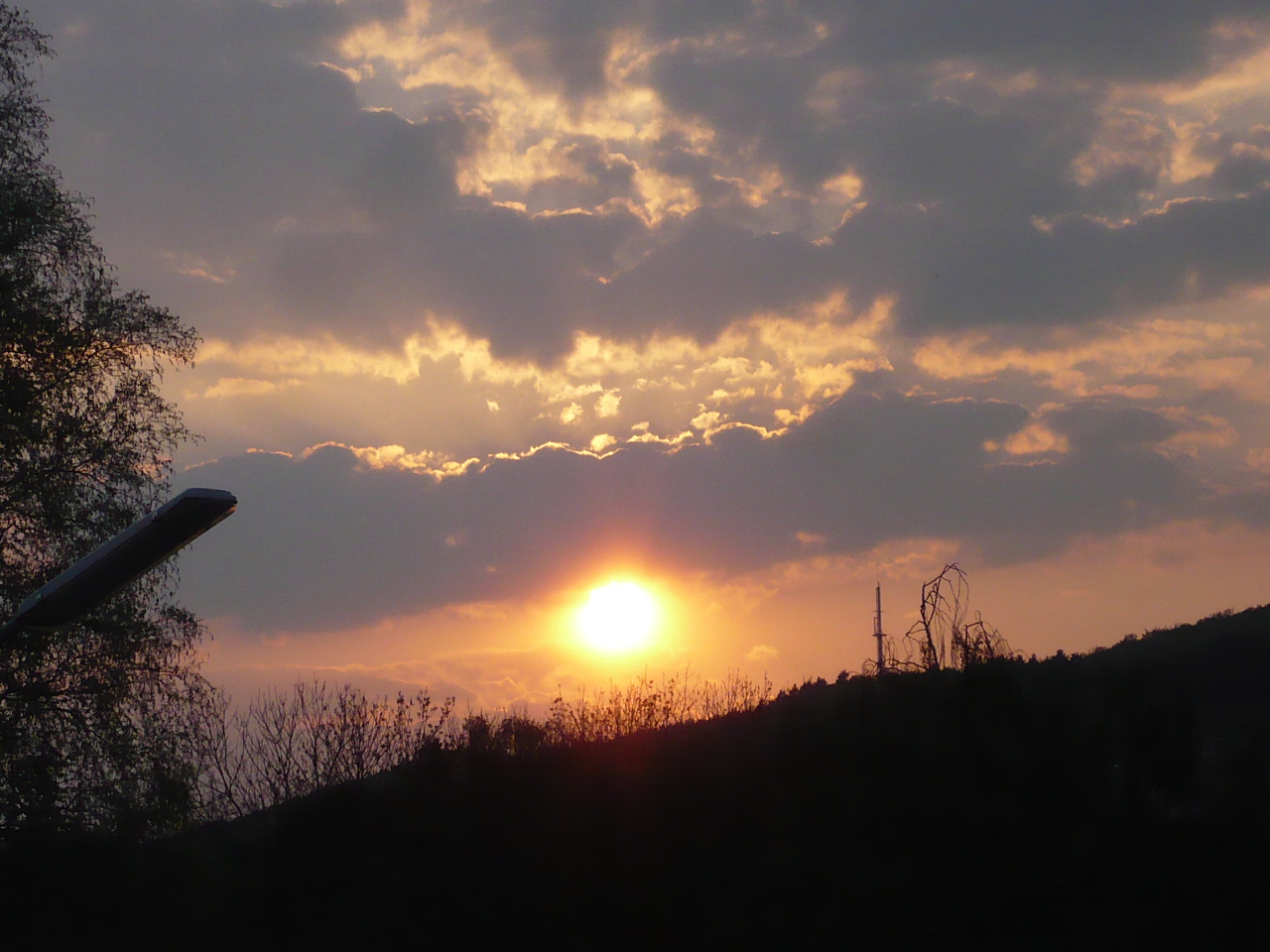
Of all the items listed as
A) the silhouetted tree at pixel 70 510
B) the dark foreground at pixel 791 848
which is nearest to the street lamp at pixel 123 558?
the dark foreground at pixel 791 848

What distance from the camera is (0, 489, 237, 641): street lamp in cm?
705

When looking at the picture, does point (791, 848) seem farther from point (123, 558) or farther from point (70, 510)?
point (70, 510)

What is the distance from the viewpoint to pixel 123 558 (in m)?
7.42

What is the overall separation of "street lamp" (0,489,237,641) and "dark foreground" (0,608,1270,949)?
2.27 m

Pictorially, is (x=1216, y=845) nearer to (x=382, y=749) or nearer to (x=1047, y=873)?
(x=1047, y=873)

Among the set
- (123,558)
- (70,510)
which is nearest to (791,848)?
(123,558)

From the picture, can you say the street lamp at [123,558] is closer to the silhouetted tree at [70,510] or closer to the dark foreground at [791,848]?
the dark foreground at [791,848]

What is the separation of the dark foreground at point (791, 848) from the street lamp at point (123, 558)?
2.27 meters

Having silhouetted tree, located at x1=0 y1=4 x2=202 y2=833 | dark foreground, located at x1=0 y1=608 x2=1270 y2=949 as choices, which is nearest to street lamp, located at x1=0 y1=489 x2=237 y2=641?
dark foreground, located at x1=0 y1=608 x2=1270 y2=949

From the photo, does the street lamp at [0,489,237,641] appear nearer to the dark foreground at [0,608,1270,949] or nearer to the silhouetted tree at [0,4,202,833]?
the dark foreground at [0,608,1270,949]

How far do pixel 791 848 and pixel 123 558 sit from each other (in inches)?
214

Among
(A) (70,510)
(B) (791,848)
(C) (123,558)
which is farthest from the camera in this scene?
(A) (70,510)

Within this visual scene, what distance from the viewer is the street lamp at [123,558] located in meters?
7.05

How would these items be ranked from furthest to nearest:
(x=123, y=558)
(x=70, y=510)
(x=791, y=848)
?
(x=70, y=510) → (x=791, y=848) → (x=123, y=558)
